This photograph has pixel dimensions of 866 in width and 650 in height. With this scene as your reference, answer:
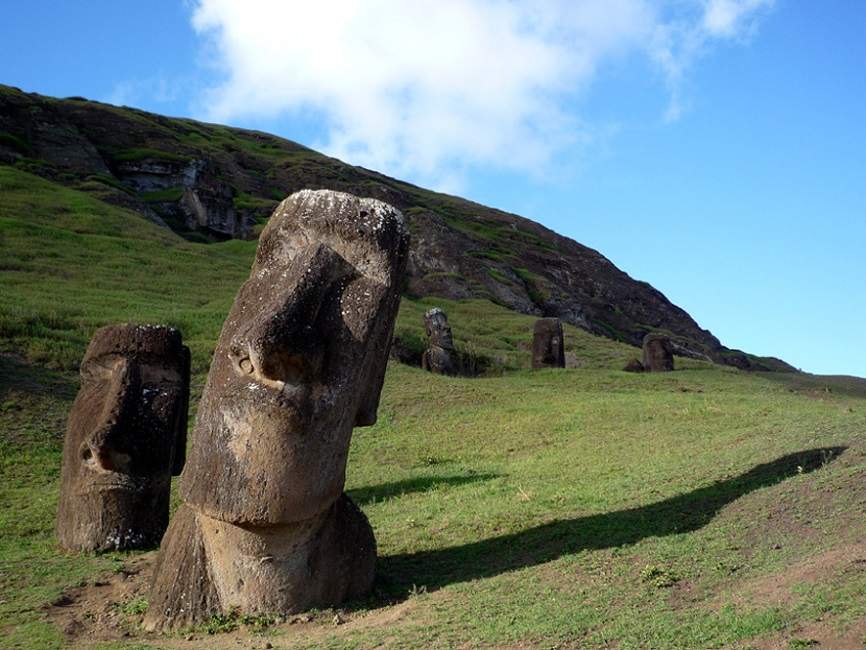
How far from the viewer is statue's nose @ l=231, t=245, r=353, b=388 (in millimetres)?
8039

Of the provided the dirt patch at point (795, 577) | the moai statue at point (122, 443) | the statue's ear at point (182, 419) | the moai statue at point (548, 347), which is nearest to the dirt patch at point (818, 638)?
the dirt patch at point (795, 577)

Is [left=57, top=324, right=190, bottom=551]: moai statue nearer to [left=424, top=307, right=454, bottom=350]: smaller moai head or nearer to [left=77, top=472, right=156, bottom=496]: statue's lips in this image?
[left=77, top=472, right=156, bottom=496]: statue's lips

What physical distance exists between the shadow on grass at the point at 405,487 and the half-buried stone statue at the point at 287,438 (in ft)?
17.1

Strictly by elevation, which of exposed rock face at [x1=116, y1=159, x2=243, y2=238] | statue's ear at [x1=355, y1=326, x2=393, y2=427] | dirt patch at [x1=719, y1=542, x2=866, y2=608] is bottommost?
dirt patch at [x1=719, y1=542, x2=866, y2=608]

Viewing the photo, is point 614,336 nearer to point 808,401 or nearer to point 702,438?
point 808,401

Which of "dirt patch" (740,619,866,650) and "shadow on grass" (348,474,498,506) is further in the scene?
"shadow on grass" (348,474,498,506)

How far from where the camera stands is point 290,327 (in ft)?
26.6

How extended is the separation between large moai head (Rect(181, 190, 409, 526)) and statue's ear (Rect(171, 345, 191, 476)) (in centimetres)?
383

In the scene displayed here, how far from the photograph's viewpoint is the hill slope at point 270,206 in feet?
207

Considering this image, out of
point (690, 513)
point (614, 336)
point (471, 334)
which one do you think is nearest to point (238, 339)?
point (690, 513)

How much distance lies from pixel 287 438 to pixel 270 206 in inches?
2711

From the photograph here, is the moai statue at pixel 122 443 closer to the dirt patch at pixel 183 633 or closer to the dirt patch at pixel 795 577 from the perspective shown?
the dirt patch at pixel 183 633

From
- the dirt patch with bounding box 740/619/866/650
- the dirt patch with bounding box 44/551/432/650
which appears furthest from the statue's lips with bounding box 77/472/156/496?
the dirt patch with bounding box 740/619/866/650

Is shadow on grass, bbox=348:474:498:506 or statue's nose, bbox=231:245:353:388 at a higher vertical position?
statue's nose, bbox=231:245:353:388
